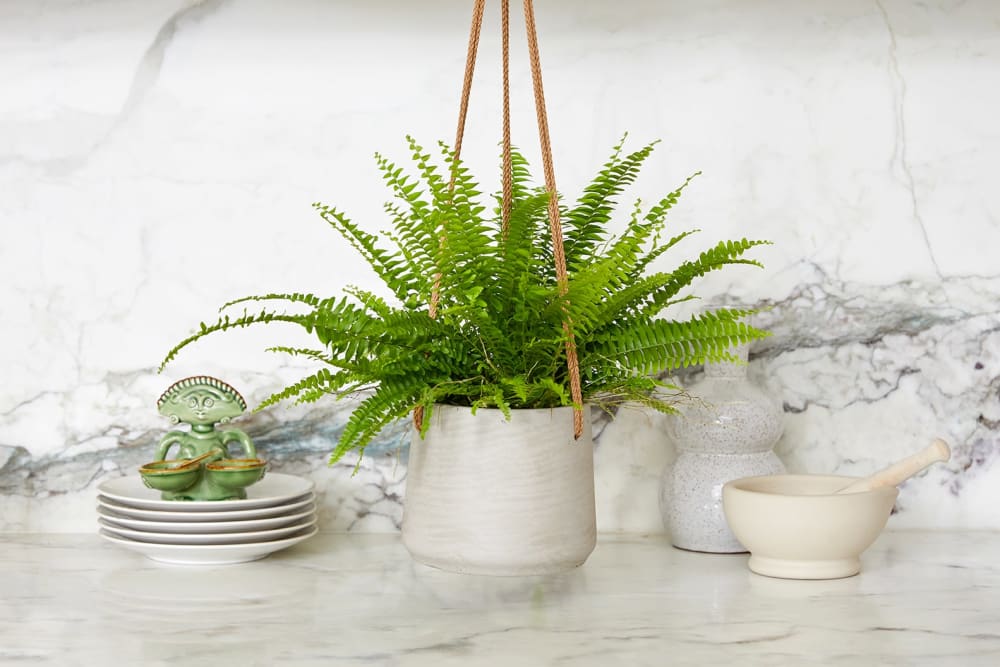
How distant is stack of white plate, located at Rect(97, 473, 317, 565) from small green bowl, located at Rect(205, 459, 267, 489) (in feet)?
0.08

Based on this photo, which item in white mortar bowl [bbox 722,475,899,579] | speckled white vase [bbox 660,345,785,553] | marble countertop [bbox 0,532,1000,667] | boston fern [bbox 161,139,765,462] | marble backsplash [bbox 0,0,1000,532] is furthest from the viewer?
marble backsplash [bbox 0,0,1000,532]

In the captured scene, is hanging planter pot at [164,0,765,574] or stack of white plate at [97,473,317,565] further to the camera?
stack of white plate at [97,473,317,565]

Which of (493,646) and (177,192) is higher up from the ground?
(177,192)

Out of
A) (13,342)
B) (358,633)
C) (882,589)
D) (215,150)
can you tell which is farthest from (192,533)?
(882,589)

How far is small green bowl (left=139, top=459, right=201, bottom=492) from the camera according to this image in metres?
1.20

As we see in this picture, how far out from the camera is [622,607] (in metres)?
1.06

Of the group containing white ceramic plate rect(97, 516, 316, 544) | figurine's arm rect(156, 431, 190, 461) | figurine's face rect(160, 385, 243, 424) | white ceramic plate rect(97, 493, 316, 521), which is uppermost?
figurine's face rect(160, 385, 243, 424)

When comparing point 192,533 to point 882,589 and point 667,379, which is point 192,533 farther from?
point 882,589

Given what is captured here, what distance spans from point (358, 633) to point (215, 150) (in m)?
0.75

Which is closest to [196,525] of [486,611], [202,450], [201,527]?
[201,527]

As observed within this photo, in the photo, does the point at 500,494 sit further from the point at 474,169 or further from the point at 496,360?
the point at 474,169

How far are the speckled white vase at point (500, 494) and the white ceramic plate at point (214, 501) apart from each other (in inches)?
9.9

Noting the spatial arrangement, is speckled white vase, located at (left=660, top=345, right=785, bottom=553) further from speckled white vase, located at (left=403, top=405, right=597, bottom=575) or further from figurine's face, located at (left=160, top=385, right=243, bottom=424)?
figurine's face, located at (left=160, top=385, right=243, bottom=424)

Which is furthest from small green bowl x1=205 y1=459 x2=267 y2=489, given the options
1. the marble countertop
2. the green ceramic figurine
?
the marble countertop
